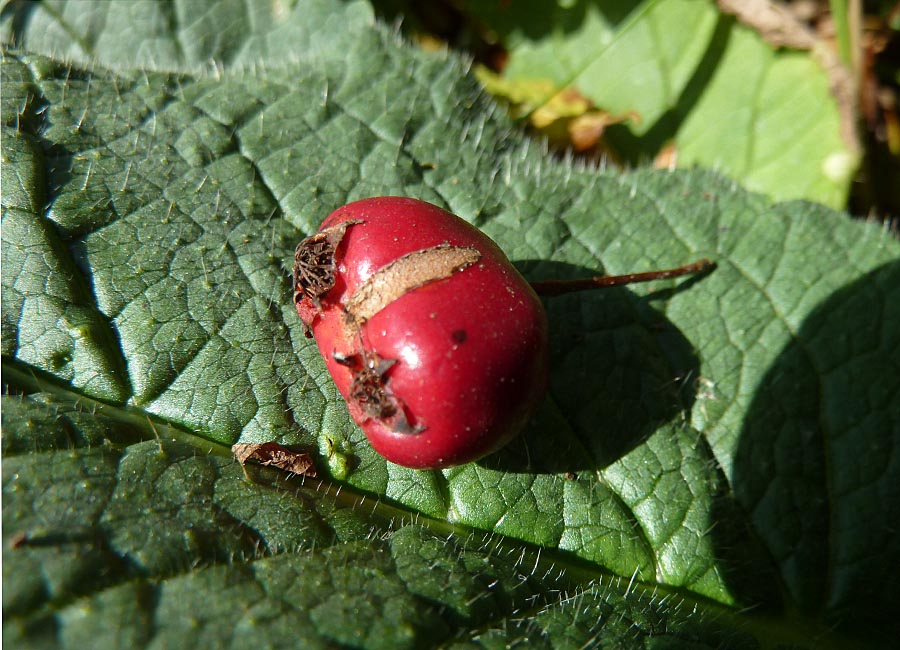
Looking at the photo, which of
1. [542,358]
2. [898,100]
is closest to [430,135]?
[542,358]

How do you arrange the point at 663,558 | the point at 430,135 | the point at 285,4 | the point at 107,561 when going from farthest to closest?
the point at 285,4, the point at 430,135, the point at 663,558, the point at 107,561

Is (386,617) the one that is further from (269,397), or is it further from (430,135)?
(430,135)

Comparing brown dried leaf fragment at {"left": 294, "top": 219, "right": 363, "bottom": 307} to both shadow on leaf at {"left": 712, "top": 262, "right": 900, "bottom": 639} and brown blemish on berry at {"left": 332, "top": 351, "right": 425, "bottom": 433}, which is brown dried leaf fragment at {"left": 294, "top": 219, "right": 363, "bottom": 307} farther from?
shadow on leaf at {"left": 712, "top": 262, "right": 900, "bottom": 639}

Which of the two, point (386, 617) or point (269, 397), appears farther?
point (269, 397)

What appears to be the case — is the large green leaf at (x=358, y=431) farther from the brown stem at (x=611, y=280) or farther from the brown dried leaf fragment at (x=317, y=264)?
the brown dried leaf fragment at (x=317, y=264)

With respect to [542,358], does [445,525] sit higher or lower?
lower

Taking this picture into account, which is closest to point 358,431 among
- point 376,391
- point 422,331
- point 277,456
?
point 277,456

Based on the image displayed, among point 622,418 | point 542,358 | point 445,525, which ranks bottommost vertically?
point 445,525

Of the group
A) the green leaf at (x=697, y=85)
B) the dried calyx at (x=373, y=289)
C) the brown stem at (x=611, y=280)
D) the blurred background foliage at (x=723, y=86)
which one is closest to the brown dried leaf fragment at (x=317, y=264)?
the dried calyx at (x=373, y=289)

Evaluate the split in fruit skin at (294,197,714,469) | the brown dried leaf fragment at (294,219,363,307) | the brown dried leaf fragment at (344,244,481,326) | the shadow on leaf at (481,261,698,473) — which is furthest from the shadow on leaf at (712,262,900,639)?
the brown dried leaf fragment at (294,219,363,307)
